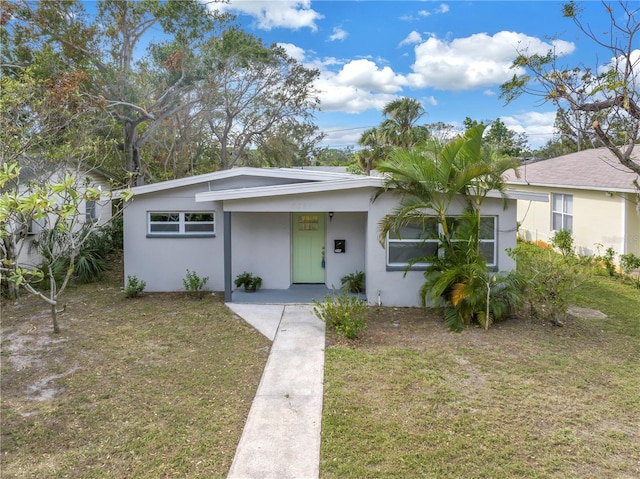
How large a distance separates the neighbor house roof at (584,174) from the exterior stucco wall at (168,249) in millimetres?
7814

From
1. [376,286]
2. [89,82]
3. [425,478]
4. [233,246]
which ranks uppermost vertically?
[89,82]

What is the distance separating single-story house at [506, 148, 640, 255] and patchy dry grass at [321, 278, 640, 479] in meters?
5.04

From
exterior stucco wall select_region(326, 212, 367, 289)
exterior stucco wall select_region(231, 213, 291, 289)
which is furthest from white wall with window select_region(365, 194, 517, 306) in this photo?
exterior stucco wall select_region(231, 213, 291, 289)

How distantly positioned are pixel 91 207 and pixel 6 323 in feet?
29.8

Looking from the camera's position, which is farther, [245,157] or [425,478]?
[245,157]

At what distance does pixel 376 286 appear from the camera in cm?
956

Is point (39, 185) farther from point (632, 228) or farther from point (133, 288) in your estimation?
point (632, 228)

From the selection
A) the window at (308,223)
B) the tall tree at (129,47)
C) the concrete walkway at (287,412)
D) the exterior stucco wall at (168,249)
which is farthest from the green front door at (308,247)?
the tall tree at (129,47)

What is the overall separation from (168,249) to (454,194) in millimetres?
7175

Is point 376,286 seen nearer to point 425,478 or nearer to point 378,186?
point 378,186

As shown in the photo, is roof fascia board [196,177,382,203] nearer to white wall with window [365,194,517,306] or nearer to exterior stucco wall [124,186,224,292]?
white wall with window [365,194,517,306]

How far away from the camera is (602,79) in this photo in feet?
20.8

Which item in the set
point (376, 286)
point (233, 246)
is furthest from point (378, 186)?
point (233, 246)

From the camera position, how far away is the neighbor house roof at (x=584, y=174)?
1226 cm
